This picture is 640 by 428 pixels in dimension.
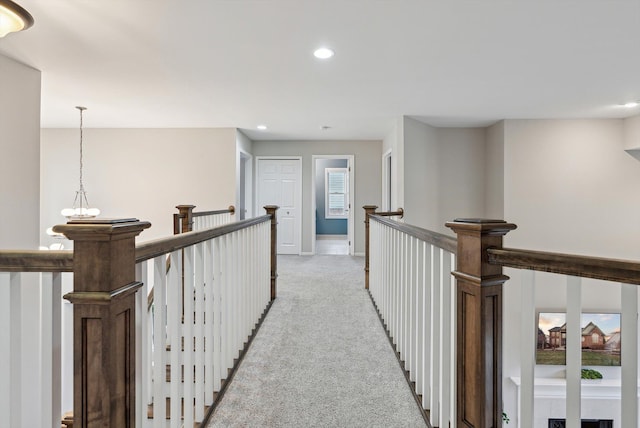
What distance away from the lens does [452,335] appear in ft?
4.92

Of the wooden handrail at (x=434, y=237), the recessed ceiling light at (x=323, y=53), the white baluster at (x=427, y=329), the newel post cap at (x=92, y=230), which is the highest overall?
the recessed ceiling light at (x=323, y=53)

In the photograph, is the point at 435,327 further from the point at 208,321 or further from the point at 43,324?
the point at 43,324

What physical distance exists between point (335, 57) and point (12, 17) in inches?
84.0

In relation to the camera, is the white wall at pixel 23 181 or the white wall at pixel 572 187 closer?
the white wall at pixel 23 181

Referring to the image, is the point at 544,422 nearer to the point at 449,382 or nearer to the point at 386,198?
the point at 386,198

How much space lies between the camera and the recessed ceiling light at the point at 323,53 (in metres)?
2.98

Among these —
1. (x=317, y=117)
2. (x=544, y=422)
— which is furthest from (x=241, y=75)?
(x=544, y=422)

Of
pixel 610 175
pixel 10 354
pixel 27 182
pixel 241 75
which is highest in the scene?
pixel 241 75

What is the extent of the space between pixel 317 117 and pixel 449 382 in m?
4.42

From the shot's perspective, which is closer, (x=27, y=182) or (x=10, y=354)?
(x=10, y=354)

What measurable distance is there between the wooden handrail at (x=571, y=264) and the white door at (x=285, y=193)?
632 cm

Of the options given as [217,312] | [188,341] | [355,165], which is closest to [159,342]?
[188,341]

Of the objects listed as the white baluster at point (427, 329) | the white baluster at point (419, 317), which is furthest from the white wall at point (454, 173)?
the white baluster at point (427, 329)

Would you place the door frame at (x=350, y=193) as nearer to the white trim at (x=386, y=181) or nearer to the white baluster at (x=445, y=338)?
the white trim at (x=386, y=181)
